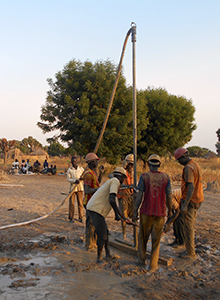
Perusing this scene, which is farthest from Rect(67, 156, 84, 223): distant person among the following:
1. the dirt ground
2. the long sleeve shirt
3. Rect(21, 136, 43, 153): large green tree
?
Rect(21, 136, 43, 153): large green tree

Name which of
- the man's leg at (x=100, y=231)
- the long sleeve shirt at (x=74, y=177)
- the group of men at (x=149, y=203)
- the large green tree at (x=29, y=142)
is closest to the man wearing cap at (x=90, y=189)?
the group of men at (x=149, y=203)

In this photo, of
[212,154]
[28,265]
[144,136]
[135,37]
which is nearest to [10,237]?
[28,265]

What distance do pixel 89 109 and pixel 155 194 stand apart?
14.4m

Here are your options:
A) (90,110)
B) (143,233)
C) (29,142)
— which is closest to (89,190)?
(143,233)

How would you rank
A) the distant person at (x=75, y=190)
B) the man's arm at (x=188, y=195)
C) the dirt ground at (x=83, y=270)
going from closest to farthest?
the dirt ground at (x=83, y=270)
the man's arm at (x=188, y=195)
the distant person at (x=75, y=190)

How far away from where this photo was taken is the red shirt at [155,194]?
4.23 metres

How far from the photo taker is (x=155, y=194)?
4262 millimetres

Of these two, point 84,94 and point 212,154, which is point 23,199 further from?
point 212,154

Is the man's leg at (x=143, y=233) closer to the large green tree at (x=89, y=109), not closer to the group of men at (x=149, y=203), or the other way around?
the group of men at (x=149, y=203)

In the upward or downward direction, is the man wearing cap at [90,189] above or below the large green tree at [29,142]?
below

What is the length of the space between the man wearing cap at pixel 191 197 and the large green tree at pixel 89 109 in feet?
40.9

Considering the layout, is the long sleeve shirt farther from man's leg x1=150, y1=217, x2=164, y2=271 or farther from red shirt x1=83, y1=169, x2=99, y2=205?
man's leg x1=150, y1=217, x2=164, y2=271

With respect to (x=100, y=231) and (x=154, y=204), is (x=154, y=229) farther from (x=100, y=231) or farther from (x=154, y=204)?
(x=100, y=231)

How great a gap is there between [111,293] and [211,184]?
11.8m
